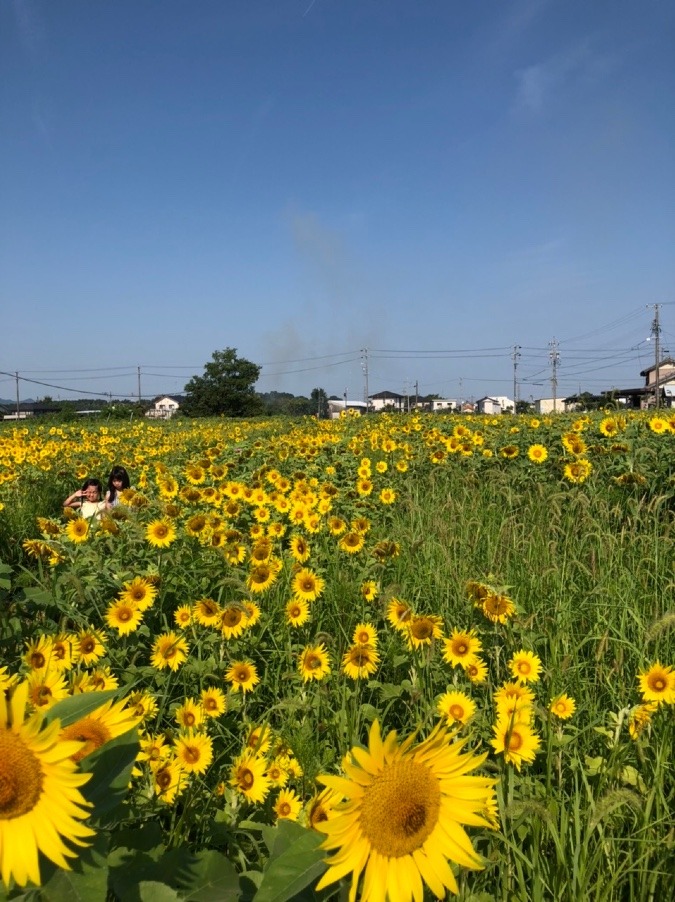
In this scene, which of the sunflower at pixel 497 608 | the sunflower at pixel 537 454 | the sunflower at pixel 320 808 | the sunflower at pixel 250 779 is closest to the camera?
the sunflower at pixel 320 808

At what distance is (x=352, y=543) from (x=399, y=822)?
2.72 m

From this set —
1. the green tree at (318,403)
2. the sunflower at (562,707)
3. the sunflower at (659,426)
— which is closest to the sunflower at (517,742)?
the sunflower at (562,707)

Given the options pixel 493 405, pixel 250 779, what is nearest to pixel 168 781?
pixel 250 779

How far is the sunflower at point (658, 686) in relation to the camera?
5.85 ft

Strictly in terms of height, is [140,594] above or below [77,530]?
below

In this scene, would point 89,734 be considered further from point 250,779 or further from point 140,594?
point 140,594

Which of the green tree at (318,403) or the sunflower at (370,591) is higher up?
the green tree at (318,403)

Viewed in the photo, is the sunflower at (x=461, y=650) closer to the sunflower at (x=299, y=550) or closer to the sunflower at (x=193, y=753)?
the sunflower at (x=193, y=753)

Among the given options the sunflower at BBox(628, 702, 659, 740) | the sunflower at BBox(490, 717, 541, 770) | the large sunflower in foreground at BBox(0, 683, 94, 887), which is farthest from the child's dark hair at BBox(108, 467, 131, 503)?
the large sunflower in foreground at BBox(0, 683, 94, 887)

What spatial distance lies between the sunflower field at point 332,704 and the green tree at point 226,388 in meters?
55.2

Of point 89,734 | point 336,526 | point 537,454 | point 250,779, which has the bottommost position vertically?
point 250,779

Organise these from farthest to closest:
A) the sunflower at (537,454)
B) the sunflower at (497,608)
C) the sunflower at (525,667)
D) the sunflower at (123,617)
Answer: the sunflower at (537,454), the sunflower at (123,617), the sunflower at (497,608), the sunflower at (525,667)

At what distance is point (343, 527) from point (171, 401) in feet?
325

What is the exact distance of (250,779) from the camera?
1585 mm
